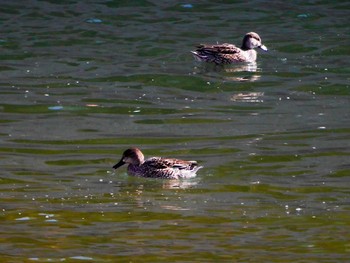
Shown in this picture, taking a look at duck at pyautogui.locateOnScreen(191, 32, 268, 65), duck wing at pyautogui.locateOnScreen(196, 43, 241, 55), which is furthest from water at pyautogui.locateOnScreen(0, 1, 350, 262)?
duck wing at pyautogui.locateOnScreen(196, 43, 241, 55)

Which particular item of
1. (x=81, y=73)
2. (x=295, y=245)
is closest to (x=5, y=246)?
(x=295, y=245)

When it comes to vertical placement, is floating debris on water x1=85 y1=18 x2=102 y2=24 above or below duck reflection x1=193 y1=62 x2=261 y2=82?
above

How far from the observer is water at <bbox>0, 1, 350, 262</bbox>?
13.3 metres

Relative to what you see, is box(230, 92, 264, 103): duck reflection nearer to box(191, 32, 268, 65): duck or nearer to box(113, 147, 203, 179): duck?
box(191, 32, 268, 65): duck

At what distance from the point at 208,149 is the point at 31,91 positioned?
4823 millimetres

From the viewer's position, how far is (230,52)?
25.0 m

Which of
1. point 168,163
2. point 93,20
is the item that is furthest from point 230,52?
point 168,163

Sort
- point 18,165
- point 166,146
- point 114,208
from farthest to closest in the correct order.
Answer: point 166,146, point 18,165, point 114,208

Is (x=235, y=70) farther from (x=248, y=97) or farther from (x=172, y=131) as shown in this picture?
(x=172, y=131)

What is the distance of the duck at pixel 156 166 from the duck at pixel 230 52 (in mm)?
7278

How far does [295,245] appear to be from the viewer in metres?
12.8

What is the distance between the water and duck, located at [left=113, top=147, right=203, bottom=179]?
133 millimetres

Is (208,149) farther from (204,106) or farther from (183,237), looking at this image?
(183,237)

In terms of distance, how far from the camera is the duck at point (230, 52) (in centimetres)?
2462
